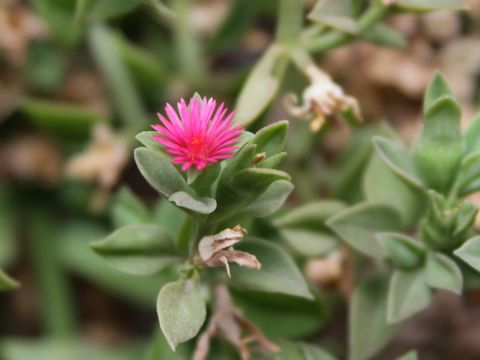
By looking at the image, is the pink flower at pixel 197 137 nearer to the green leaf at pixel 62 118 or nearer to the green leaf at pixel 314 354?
the green leaf at pixel 314 354

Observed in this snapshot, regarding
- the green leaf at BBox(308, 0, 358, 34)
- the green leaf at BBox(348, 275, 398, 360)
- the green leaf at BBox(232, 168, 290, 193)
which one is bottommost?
the green leaf at BBox(348, 275, 398, 360)

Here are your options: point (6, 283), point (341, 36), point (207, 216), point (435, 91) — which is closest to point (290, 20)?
point (341, 36)

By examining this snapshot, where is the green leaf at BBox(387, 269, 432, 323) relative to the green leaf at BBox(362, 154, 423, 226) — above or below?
below

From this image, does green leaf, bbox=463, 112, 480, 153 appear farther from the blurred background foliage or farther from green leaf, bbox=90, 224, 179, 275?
green leaf, bbox=90, 224, 179, 275

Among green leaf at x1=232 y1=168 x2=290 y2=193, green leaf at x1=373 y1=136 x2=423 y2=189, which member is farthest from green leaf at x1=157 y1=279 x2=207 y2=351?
green leaf at x1=373 y1=136 x2=423 y2=189

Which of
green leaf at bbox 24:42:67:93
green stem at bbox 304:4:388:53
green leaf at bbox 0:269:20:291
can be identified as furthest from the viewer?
green leaf at bbox 24:42:67:93

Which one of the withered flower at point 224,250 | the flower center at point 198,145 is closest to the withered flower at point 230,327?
the withered flower at point 224,250

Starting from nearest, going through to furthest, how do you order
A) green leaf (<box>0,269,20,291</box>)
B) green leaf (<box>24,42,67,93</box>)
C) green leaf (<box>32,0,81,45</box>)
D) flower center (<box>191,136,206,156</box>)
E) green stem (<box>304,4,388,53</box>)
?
flower center (<box>191,136,206,156</box>) < green leaf (<box>0,269,20,291</box>) < green stem (<box>304,4,388,53</box>) < green leaf (<box>32,0,81,45</box>) < green leaf (<box>24,42,67,93</box>)
